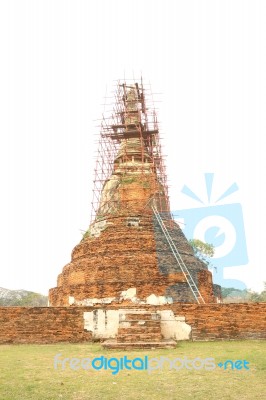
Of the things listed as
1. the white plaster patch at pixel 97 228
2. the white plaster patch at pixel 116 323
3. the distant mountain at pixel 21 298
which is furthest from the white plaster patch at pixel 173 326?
the distant mountain at pixel 21 298

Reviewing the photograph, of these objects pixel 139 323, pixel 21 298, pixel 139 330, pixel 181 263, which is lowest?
pixel 139 330

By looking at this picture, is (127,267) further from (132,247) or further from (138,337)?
(138,337)

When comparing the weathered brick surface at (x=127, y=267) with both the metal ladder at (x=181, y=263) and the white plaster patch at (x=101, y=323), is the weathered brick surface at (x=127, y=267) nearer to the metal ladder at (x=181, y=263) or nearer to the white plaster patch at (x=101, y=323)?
the metal ladder at (x=181, y=263)

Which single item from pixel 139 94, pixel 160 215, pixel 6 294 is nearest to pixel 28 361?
pixel 160 215

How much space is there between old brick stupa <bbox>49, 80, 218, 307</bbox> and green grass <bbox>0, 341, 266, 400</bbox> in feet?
14.2

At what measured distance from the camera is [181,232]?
14.8 metres

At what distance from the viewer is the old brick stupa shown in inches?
459

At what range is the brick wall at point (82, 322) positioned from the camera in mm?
9109

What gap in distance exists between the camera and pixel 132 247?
1279cm

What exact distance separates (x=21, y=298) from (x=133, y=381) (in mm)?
37525

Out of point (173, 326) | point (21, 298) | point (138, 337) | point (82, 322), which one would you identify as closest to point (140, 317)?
point (138, 337)

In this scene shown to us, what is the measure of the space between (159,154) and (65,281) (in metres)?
7.68

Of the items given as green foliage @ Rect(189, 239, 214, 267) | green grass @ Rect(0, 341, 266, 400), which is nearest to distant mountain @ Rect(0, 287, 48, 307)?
green foliage @ Rect(189, 239, 214, 267)

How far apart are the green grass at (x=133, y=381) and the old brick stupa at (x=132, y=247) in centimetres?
433
